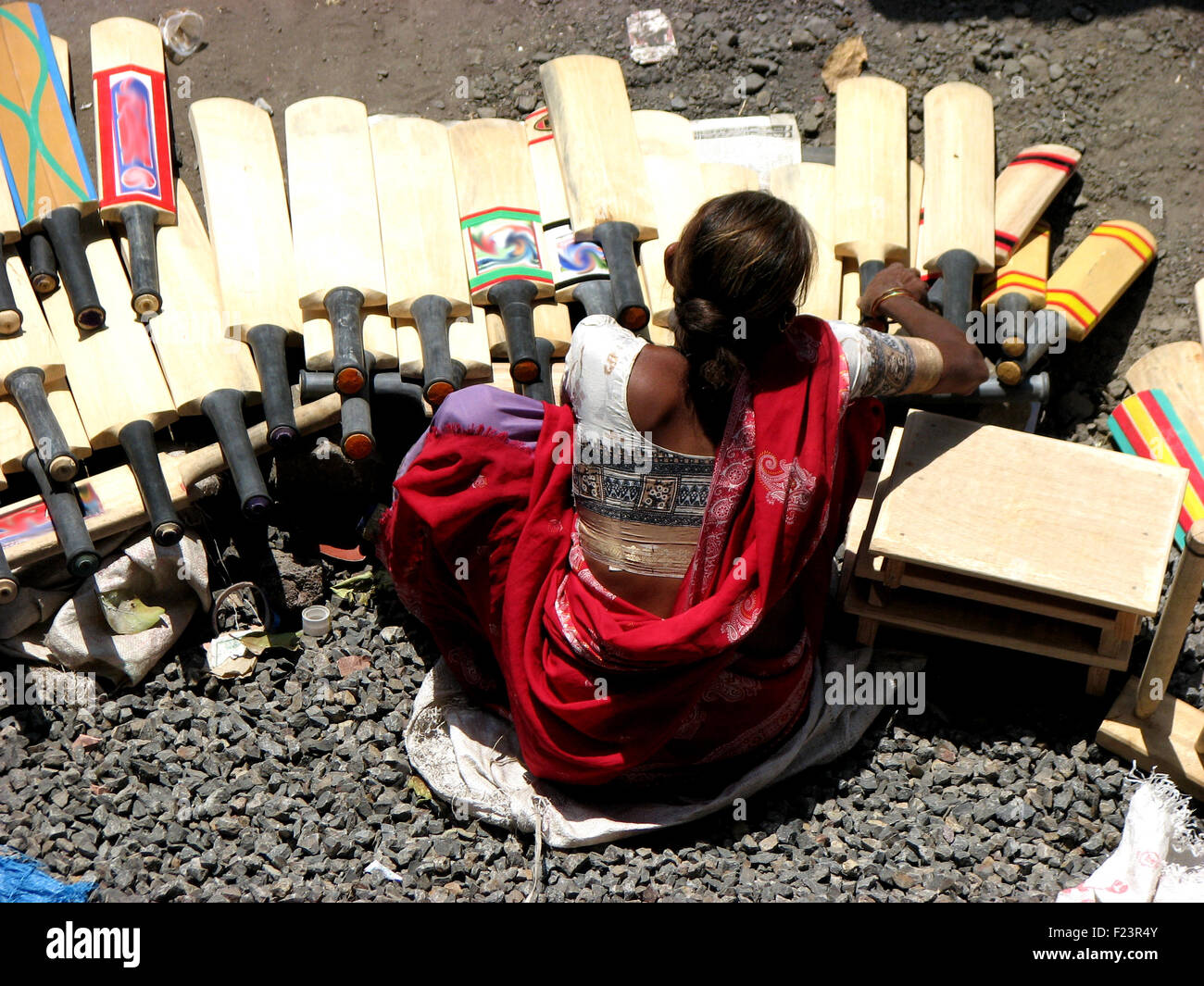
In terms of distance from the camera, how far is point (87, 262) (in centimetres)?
426

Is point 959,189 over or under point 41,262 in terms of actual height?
over

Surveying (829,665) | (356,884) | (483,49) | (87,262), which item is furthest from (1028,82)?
(356,884)

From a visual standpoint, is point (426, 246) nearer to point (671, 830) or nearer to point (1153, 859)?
point (671, 830)

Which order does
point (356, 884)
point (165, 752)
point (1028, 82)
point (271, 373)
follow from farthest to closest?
point (1028, 82) → point (271, 373) → point (165, 752) → point (356, 884)

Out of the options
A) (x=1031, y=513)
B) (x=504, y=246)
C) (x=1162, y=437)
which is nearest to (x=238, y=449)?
(x=504, y=246)

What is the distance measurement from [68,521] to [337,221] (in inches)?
54.7

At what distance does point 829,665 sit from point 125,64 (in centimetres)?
349

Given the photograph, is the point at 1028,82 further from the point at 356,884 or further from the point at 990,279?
the point at 356,884

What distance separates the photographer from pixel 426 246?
Result: 14.4ft

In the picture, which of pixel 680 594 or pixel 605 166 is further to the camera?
pixel 605 166

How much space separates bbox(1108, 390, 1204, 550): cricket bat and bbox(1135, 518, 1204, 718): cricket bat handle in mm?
770

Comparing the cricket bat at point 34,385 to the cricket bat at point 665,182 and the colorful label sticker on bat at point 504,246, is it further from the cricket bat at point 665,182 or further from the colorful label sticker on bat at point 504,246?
the cricket bat at point 665,182

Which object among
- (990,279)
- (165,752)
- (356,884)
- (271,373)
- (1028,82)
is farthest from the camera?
(1028,82)

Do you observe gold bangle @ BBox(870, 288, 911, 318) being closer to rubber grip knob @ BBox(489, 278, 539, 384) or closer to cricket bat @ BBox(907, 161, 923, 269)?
cricket bat @ BBox(907, 161, 923, 269)
